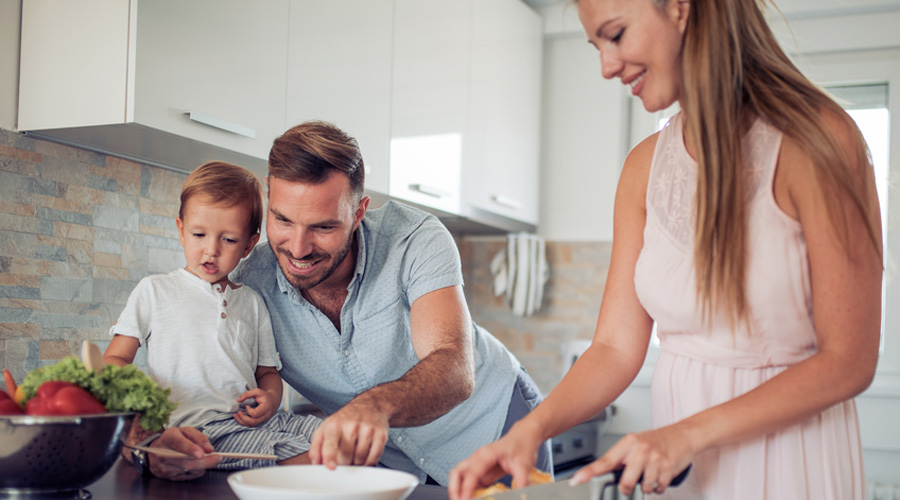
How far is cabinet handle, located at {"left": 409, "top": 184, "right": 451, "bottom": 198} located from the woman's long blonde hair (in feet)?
5.47

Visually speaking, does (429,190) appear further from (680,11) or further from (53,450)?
(53,450)

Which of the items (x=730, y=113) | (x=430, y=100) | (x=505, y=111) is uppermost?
(x=505, y=111)

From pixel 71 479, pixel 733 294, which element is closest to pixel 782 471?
pixel 733 294

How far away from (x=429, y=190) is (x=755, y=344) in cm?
179

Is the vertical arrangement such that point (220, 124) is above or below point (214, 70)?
below

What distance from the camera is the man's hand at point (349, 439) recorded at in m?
1.07

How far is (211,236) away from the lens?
5.05 ft

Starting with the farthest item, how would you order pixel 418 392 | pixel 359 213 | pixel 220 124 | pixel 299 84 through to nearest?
pixel 299 84
pixel 220 124
pixel 359 213
pixel 418 392

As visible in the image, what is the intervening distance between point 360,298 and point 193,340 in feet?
1.17

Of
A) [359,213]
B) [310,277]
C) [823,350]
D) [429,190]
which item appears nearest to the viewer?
[823,350]

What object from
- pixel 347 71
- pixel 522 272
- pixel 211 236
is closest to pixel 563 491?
pixel 211 236

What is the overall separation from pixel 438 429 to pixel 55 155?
1064 millimetres

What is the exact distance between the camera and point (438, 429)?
1.80 m

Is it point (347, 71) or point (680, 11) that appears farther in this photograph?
point (347, 71)
